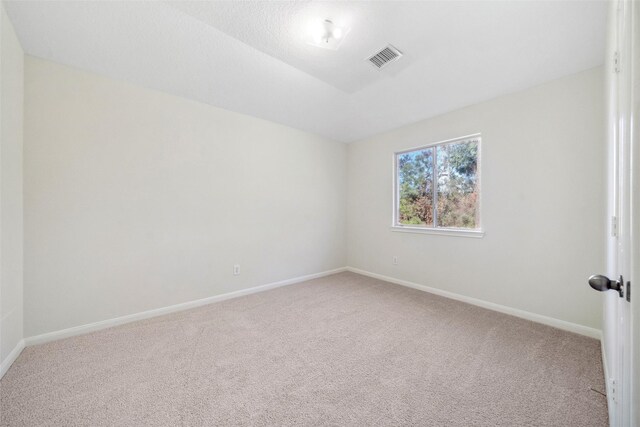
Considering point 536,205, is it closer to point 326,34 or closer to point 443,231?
point 443,231

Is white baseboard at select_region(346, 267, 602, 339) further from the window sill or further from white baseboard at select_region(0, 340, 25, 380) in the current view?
white baseboard at select_region(0, 340, 25, 380)

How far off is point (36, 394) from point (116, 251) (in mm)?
1232

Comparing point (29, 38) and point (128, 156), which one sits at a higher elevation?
point (29, 38)

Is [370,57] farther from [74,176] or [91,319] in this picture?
[91,319]

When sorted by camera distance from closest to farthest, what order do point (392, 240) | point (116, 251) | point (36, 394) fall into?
point (36, 394) → point (116, 251) → point (392, 240)

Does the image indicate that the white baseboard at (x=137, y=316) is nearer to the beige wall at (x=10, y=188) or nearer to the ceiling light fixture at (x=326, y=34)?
the beige wall at (x=10, y=188)

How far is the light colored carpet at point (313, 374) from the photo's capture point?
1413 millimetres

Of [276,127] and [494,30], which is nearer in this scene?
[494,30]

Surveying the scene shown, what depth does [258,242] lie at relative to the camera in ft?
11.7

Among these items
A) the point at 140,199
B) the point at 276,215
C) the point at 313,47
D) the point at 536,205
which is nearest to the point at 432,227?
the point at 536,205

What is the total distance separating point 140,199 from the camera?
264 centimetres

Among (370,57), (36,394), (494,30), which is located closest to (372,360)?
(36,394)

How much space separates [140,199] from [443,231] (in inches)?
142

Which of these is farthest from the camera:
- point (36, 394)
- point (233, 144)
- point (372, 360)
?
point (233, 144)
